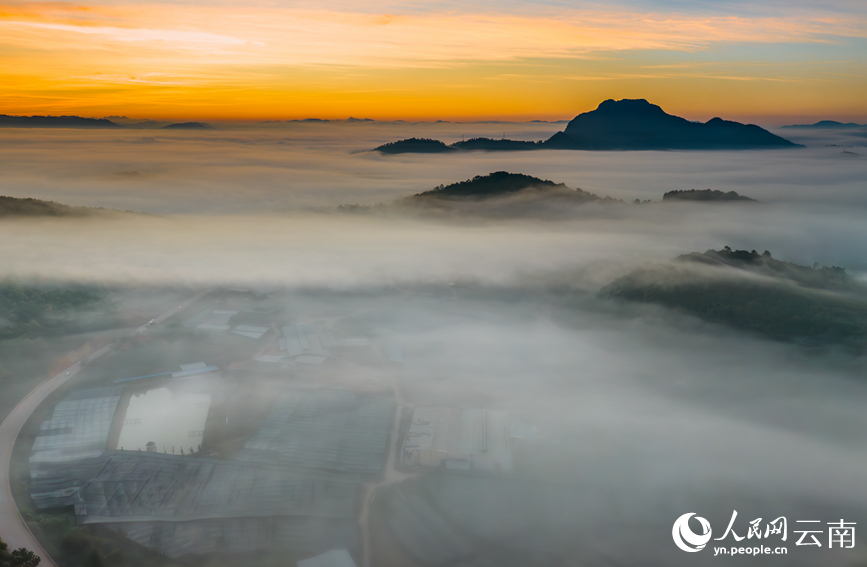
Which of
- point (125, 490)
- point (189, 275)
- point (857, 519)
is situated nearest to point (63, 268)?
point (189, 275)

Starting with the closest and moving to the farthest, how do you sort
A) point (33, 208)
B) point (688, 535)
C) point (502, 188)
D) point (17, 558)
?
point (17, 558) → point (688, 535) → point (33, 208) → point (502, 188)

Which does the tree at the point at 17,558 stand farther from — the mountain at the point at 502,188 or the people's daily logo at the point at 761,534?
the mountain at the point at 502,188

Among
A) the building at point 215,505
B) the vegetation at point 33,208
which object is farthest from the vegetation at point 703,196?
the vegetation at point 33,208

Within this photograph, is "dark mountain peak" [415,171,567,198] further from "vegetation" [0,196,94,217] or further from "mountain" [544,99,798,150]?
"vegetation" [0,196,94,217]

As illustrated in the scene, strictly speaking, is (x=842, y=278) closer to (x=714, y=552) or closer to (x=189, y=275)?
(x=714, y=552)

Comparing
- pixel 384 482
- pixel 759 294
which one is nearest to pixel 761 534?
pixel 384 482

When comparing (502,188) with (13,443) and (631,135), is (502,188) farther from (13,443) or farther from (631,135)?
(13,443)
